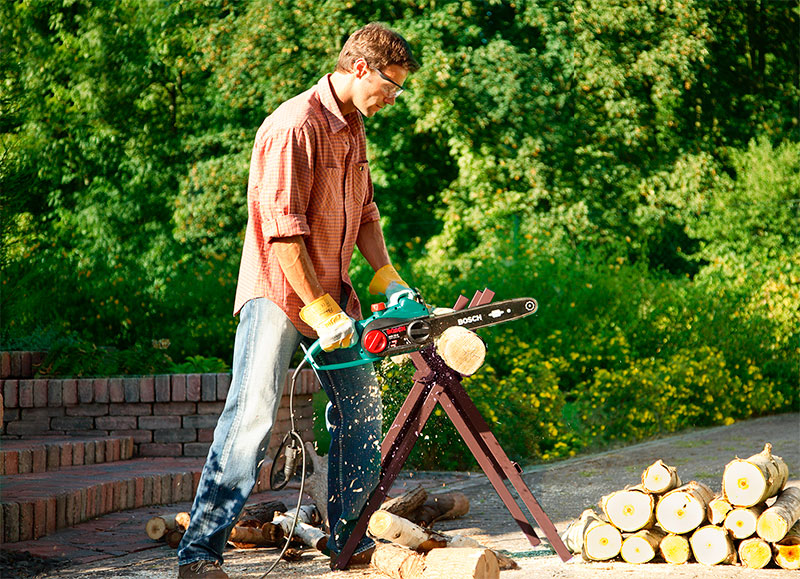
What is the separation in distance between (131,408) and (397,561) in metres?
3.41

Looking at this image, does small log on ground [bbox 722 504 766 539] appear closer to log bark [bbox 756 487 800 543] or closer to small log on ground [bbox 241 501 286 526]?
log bark [bbox 756 487 800 543]

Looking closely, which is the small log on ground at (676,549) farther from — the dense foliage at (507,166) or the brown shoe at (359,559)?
the dense foliage at (507,166)

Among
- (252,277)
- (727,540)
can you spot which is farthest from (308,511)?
(727,540)

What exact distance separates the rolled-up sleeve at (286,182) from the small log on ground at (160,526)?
5.60 ft

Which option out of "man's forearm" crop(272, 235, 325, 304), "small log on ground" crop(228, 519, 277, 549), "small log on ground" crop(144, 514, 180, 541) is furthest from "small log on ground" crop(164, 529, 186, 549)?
"man's forearm" crop(272, 235, 325, 304)

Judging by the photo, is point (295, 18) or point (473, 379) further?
point (295, 18)

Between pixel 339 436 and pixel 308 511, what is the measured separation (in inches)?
41.0

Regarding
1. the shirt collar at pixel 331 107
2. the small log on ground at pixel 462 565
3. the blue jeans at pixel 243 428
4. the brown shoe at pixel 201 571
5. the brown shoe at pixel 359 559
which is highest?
the shirt collar at pixel 331 107

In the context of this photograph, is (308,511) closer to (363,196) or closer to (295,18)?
(363,196)

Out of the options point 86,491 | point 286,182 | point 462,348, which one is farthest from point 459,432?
point 86,491

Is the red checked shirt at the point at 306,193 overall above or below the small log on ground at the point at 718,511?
above

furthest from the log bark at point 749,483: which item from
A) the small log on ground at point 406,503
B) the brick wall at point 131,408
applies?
the brick wall at point 131,408

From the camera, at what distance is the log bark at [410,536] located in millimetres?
3629

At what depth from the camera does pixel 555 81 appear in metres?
14.3
